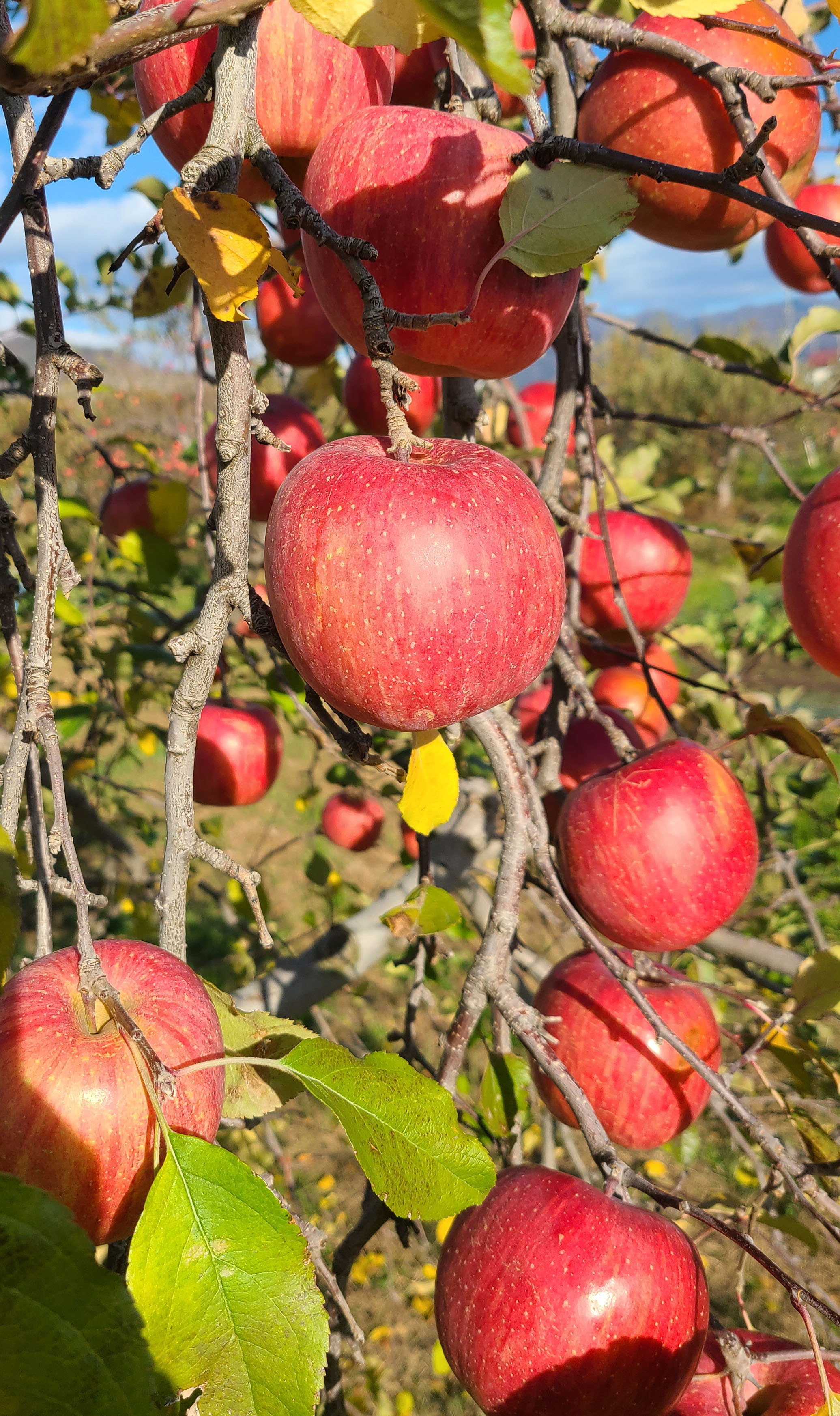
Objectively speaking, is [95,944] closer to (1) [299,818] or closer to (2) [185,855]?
(2) [185,855]

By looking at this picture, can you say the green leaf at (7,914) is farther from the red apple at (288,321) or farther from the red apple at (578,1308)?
the red apple at (288,321)

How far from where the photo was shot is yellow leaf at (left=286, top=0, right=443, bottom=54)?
0.47 metres

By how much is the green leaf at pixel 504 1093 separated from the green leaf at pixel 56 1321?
0.58m

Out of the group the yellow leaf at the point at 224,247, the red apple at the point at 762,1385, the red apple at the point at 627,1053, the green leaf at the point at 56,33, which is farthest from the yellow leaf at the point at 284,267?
the red apple at the point at 762,1385

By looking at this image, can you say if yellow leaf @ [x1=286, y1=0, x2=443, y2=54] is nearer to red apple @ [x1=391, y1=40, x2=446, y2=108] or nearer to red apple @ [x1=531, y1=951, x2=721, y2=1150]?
red apple @ [x1=391, y1=40, x2=446, y2=108]

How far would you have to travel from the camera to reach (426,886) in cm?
82

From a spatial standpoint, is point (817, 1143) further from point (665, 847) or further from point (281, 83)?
point (281, 83)

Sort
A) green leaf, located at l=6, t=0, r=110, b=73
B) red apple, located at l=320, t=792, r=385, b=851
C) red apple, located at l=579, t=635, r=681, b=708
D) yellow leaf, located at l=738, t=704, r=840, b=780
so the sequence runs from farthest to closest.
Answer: red apple, located at l=320, t=792, r=385, b=851 → red apple, located at l=579, t=635, r=681, b=708 → yellow leaf, located at l=738, t=704, r=840, b=780 → green leaf, located at l=6, t=0, r=110, b=73

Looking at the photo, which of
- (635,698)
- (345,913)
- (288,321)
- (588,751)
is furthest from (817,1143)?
(345,913)

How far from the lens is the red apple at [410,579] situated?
21.4 inches

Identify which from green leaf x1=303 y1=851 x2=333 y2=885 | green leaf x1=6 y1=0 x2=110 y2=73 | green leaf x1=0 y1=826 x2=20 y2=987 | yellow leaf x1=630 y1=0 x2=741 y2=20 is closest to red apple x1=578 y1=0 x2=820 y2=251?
yellow leaf x1=630 y1=0 x2=741 y2=20

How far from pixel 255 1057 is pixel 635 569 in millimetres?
1078

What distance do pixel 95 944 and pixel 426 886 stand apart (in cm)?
31

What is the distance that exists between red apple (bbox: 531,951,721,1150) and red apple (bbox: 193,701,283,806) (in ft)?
2.24
